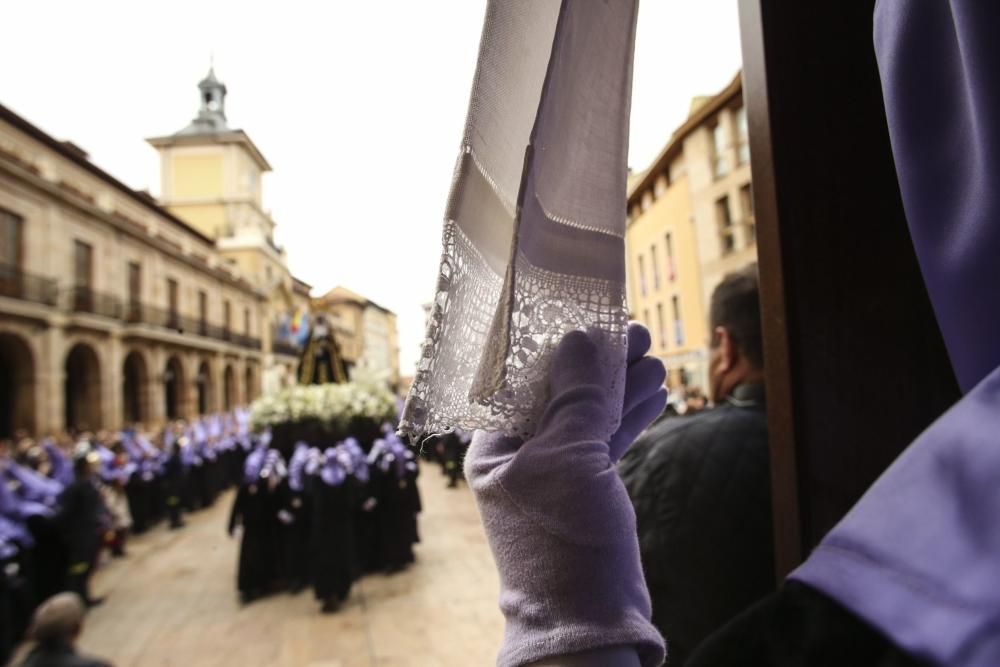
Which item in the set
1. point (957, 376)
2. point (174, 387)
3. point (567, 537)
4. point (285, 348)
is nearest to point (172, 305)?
point (174, 387)

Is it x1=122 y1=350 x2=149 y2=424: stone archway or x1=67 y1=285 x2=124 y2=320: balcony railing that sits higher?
x1=67 y1=285 x2=124 y2=320: balcony railing

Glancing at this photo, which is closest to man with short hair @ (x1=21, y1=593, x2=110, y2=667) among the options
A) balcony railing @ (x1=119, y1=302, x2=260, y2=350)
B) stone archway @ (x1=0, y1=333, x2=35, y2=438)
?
balcony railing @ (x1=119, y1=302, x2=260, y2=350)

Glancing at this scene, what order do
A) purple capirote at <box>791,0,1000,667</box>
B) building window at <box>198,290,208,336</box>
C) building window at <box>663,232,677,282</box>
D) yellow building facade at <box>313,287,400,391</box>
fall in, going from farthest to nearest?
building window at <box>663,232,677,282</box> → building window at <box>198,290,208,336</box> → yellow building facade at <box>313,287,400,391</box> → purple capirote at <box>791,0,1000,667</box>

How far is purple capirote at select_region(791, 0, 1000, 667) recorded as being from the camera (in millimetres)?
198

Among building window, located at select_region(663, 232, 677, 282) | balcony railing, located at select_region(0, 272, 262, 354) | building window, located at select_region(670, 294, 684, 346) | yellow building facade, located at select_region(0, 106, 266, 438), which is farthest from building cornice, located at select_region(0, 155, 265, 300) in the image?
building window, located at select_region(670, 294, 684, 346)

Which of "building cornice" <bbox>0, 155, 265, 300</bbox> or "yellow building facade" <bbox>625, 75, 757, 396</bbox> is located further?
"yellow building facade" <bbox>625, 75, 757, 396</bbox>

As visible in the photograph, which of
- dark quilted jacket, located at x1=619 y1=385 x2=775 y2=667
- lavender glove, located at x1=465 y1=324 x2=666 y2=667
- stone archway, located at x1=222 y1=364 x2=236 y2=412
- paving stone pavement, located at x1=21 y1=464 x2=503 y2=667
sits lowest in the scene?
paving stone pavement, located at x1=21 y1=464 x2=503 y2=667

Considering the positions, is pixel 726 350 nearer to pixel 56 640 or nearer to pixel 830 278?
pixel 830 278

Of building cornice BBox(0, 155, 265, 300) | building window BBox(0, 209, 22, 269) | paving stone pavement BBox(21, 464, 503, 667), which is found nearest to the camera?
paving stone pavement BBox(21, 464, 503, 667)

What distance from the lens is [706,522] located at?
3.86 feet

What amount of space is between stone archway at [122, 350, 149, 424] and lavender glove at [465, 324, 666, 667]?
16.3 meters

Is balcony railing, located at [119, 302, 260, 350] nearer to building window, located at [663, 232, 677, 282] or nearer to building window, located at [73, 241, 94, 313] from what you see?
building window, located at [73, 241, 94, 313]

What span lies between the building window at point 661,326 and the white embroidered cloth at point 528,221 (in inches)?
622

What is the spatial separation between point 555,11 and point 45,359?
14.7 meters
